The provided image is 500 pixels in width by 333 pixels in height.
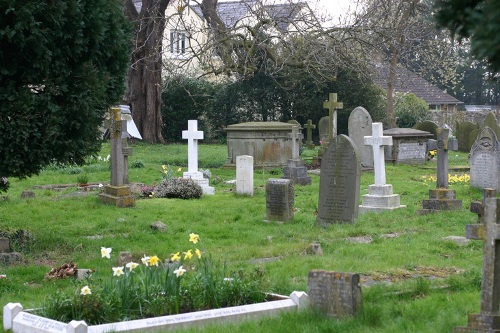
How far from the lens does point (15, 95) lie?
33.6 feet

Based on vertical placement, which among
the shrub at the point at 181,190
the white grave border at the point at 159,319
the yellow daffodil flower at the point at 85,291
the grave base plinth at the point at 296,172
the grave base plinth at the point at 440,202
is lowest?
the white grave border at the point at 159,319

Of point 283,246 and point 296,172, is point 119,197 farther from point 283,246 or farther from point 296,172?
point 296,172

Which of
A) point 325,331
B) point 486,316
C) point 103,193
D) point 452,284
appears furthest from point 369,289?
point 103,193

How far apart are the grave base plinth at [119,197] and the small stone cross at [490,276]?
10797 millimetres

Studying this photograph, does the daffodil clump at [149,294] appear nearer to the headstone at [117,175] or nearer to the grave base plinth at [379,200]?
the grave base plinth at [379,200]

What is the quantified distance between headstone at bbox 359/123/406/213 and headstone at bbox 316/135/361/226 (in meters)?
2.13

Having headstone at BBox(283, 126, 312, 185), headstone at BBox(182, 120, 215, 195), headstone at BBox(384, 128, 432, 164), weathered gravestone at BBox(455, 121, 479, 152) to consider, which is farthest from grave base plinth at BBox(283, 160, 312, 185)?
weathered gravestone at BBox(455, 121, 479, 152)

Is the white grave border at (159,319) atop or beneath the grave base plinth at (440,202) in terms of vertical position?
beneath

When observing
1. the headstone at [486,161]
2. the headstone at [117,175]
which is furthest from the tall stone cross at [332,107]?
the headstone at [117,175]

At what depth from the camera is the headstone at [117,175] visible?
15914 mm

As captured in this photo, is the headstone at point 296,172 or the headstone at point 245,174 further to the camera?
the headstone at point 296,172

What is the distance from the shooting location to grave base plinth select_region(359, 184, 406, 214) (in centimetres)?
1548

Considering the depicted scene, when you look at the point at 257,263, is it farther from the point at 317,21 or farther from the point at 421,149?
the point at 421,149

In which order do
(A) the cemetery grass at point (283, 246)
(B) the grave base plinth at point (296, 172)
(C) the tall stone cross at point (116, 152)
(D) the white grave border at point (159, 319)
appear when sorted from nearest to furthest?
(D) the white grave border at point (159, 319) → (A) the cemetery grass at point (283, 246) → (C) the tall stone cross at point (116, 152) → (B) the grave base plinth at point (296, 172)
